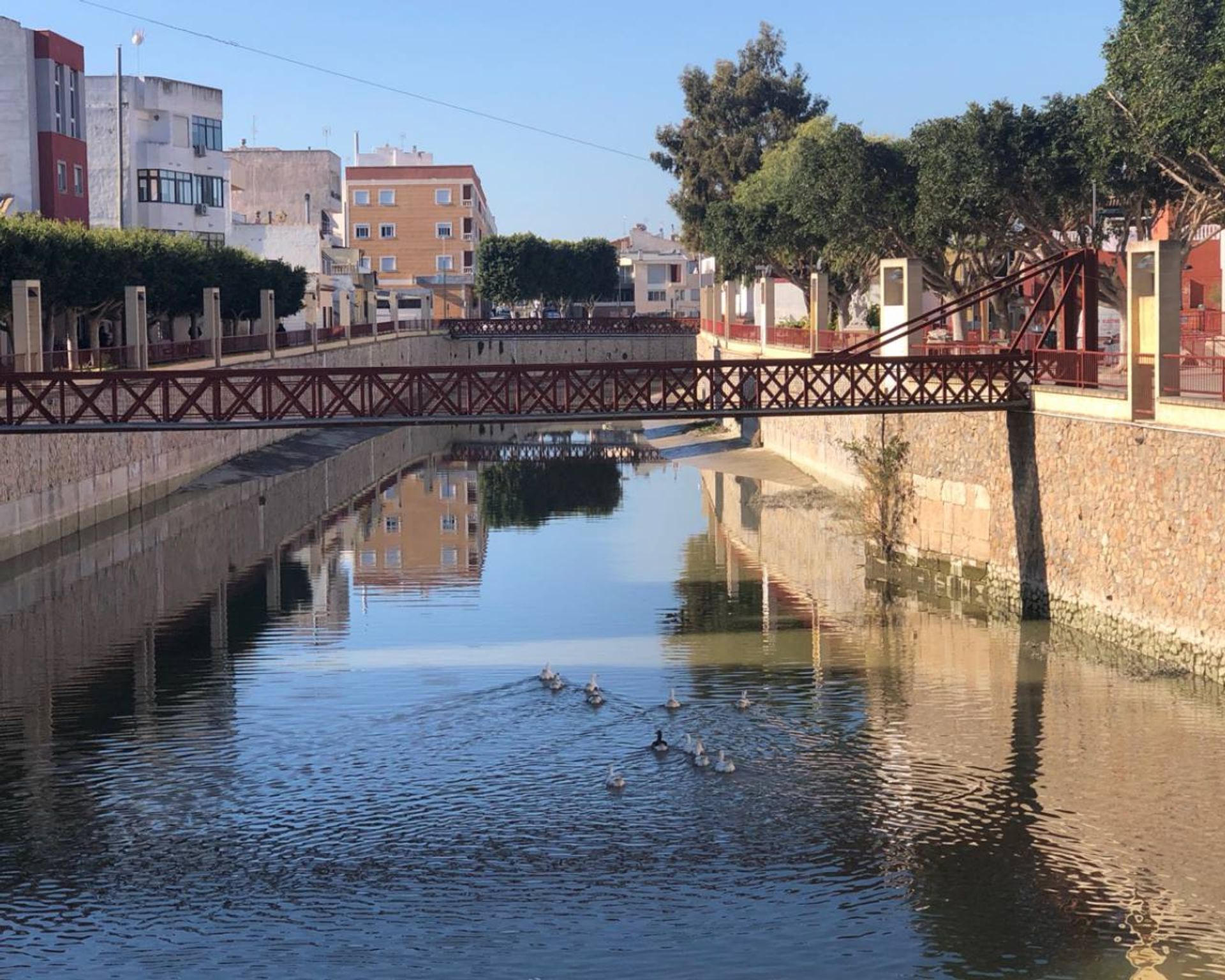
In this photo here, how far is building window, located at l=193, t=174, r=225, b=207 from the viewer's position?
79188mm

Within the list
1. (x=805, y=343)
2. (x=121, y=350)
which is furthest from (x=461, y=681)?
(x=805, y=343)

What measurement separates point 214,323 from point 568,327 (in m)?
54.5

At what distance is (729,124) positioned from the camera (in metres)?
94.8

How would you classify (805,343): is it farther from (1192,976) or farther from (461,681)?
(1192,976)

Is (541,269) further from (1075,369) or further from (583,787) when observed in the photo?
(583,787)

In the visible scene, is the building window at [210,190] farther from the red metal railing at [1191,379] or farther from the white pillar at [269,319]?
the red metal railing at [1191,379]

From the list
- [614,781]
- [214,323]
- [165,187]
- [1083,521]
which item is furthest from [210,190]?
[614,781]

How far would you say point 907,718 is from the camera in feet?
85.1

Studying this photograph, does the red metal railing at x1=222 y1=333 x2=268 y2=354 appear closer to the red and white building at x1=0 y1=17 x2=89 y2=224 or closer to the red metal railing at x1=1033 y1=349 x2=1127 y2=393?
the red and white building at x1=0 y1=17 x2=89 y2=224

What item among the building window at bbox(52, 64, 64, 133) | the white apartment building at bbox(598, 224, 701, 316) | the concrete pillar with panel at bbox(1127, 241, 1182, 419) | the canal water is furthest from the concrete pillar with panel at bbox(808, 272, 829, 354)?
the white apartment building at bbox(598, 224, 701, 316)

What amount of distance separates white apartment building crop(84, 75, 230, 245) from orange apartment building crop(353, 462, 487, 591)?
818 inches

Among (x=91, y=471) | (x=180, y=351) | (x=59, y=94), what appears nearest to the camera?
(x=91, y=471)

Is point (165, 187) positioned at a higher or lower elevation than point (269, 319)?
higher

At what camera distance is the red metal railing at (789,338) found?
56188 millimetres
